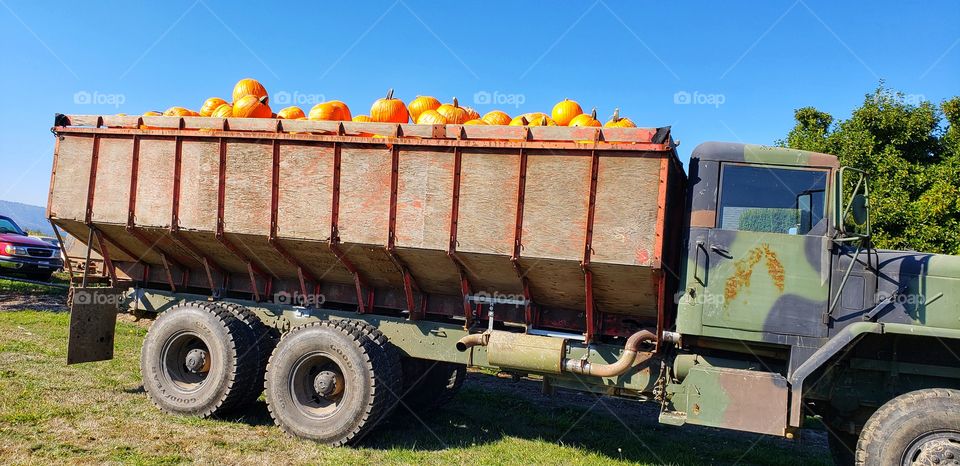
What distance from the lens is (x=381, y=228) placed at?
6035 millimetres

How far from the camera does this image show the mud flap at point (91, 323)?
281 inches

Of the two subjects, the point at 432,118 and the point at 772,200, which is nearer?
the point at 772,200

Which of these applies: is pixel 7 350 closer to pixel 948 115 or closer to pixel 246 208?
pixel 246 208

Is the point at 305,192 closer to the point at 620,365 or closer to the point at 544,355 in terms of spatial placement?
the point at 544,355

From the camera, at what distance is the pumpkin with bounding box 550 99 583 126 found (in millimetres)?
7031

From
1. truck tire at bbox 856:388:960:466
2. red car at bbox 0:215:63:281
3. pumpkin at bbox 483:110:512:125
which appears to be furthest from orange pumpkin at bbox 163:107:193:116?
red car at bbox 0:215:63:281

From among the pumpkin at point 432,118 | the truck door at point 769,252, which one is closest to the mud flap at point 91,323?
the pumpkin at point 432,118

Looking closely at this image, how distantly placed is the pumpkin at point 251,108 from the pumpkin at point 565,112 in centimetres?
319

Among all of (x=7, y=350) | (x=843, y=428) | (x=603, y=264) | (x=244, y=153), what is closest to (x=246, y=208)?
(x=244, y=153)

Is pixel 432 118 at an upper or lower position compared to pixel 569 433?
upper

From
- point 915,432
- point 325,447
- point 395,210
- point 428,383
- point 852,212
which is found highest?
point 852,212

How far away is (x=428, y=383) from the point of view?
754cm

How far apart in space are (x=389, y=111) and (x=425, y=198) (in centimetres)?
179

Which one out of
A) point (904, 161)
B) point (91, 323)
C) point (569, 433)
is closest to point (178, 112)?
point (91, 323)
